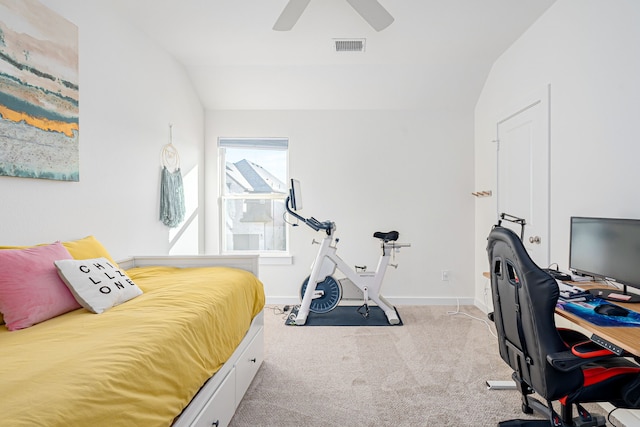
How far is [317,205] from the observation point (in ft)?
14.7

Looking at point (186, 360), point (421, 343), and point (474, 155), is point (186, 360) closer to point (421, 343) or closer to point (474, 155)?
point (421, 343)

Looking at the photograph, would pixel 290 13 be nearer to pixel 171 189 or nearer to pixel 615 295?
pixel 171 189

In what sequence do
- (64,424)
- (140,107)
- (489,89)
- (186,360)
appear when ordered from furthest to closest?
(489,89) < (140,107) < (186,360) < (64,424)

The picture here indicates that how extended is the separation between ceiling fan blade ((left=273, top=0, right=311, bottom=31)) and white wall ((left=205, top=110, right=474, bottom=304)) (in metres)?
1.96

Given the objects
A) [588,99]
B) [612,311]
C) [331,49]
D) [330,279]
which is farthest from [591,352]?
[331,49]

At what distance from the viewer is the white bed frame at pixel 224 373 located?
1.55 meters

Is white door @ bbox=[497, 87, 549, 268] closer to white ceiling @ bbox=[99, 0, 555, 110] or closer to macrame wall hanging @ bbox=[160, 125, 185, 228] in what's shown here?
white ceiling @ bbox=[99, 0, 555, 110]

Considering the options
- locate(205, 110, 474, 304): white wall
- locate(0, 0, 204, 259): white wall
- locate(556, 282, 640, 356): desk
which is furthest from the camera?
locate(205, 110, 474, 304): white wall

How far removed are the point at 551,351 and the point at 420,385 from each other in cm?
112

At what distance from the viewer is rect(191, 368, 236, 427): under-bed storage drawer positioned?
5.17 feet

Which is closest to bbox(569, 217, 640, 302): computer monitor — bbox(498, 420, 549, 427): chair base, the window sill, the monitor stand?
the monitor stand

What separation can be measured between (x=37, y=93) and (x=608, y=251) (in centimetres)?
310

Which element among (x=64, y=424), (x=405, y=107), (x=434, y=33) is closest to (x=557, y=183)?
(x=434, y=33)

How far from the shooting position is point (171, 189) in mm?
3545
